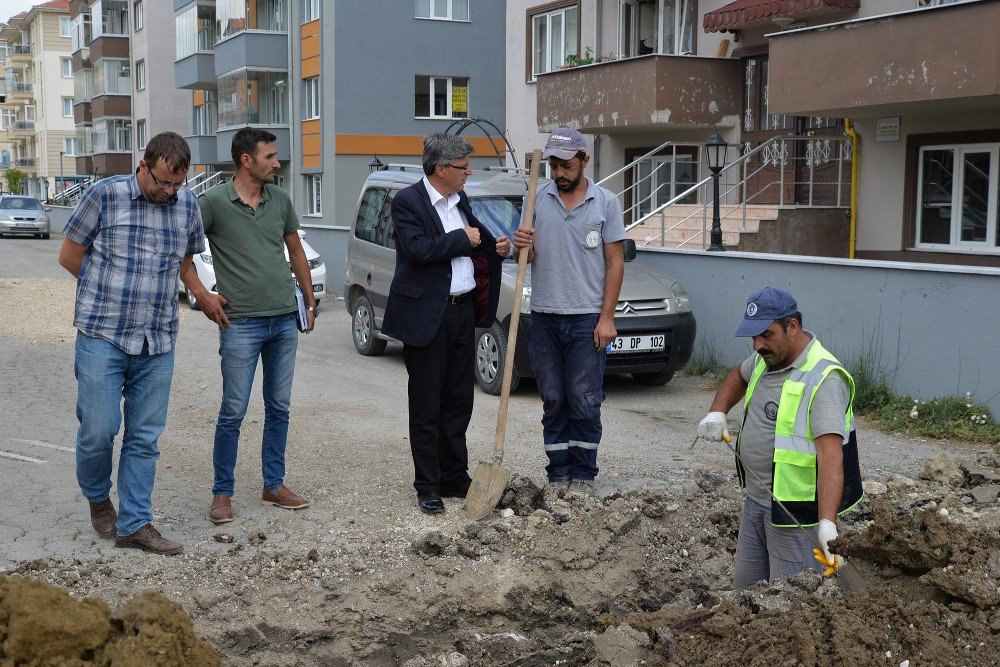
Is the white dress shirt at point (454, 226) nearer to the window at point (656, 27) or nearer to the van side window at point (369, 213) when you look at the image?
the van side window at point (369, 213)

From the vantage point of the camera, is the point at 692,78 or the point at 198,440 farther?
the point at 692,78

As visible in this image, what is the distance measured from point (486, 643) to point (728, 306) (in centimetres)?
726

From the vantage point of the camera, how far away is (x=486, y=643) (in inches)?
186

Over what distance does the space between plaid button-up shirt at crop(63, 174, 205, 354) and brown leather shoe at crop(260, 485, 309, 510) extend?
4.27 feet

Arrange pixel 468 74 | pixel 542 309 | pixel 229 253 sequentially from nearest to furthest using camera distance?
pixel 229 253, pixel 542 309, pixel 468 74

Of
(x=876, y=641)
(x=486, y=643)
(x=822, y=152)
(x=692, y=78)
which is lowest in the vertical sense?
(x=486, y=643)

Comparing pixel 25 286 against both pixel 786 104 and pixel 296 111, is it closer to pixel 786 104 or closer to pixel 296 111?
pixel 786 104

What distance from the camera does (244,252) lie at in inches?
234

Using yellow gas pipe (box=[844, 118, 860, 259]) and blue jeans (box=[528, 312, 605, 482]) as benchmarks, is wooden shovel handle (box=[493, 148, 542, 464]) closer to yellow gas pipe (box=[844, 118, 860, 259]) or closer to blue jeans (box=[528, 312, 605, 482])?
blue jeans (box=[528, 312, 605, 482])

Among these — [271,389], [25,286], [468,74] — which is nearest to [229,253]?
[271,389]

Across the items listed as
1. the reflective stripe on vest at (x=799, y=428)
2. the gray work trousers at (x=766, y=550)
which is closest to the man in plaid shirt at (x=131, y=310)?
the gray work trousers at (x=766, y=550)

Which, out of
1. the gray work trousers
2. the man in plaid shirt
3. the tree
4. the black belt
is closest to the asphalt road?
the man in plaid shirt

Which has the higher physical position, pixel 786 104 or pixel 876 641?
pixel 786 104

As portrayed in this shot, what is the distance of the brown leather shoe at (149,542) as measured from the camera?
5.45 m
